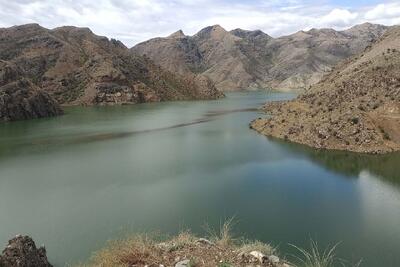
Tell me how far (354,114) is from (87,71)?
120333mm

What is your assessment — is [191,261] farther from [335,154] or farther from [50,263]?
[335,154]

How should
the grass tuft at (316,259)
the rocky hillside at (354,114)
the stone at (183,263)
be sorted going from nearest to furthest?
1. the grass tuft at (316,259)
2. the stone at (183,263)
3. the rocky hillside at (354,114)

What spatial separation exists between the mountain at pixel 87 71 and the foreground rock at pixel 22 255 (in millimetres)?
125614

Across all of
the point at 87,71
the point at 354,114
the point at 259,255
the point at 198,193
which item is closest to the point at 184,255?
the point at 259,255

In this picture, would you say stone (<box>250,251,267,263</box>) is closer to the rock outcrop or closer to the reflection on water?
the reflection on water

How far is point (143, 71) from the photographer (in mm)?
173875

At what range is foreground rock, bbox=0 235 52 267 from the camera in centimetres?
1811

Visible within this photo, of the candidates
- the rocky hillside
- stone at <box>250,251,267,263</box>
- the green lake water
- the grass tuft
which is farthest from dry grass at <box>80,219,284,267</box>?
the rocky hillside

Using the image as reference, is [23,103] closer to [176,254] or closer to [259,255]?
[176,254]

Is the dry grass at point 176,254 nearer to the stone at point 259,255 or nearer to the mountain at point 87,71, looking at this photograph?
the stone at point 259,255

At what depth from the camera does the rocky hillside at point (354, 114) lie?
51500mm

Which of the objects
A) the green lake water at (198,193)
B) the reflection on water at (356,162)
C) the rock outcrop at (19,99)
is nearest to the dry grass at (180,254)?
the green lake water at (198,193)

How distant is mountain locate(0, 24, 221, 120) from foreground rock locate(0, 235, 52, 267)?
4945 inches

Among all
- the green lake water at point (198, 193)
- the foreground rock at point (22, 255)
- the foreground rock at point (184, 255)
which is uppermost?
the foreground rock at point (184, 255)
